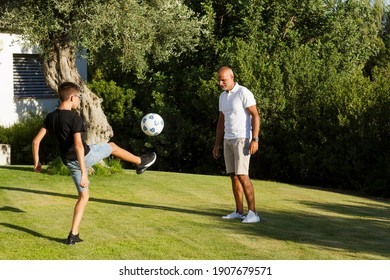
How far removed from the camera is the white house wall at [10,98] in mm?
23156

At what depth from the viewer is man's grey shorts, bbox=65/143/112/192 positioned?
26.7 ft

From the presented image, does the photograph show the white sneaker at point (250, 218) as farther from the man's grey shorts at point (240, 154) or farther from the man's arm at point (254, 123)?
the man's arm at point (254, 123)

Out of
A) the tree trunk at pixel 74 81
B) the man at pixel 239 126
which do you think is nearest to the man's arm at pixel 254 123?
the man at pixel 239 126

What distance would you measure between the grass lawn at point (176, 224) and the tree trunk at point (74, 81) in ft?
4.30

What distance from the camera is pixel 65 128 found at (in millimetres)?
7914

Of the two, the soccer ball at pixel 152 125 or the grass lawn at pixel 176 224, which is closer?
the grass lawn at pixel 176 224

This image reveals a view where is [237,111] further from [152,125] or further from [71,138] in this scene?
[152,125]

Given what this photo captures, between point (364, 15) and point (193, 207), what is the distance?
14.7 meters

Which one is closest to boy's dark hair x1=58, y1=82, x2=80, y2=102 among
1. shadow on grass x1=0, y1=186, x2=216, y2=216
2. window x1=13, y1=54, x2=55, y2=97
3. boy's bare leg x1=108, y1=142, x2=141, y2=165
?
boy's bare leg x1=108, y1=142, x2=141, y2=165

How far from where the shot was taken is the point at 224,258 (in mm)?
7676

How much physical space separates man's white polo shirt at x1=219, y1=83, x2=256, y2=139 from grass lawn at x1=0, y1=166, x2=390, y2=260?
130 cm

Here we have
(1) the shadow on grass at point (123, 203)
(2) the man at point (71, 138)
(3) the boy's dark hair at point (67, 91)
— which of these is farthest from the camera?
(1) the shadow on grass at point (123, 203)

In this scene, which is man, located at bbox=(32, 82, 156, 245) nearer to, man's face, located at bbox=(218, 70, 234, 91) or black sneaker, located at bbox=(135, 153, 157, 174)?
black sneaker, located at bbox=(135, 153, 157, 174)

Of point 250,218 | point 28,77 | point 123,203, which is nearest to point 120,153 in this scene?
point 250,218
